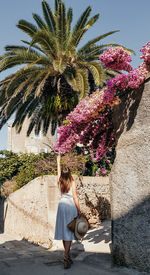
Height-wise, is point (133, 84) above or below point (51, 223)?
above

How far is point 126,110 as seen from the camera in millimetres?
4117

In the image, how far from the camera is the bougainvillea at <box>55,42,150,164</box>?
12.2 feet

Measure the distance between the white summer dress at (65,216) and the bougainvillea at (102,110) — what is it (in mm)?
817

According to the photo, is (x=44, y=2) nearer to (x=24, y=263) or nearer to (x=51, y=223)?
(x=51, y=223)

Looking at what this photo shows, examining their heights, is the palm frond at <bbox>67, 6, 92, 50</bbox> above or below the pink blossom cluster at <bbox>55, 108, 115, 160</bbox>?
above

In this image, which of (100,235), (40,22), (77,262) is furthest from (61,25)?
(77,262)

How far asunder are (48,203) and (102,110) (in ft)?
10.4

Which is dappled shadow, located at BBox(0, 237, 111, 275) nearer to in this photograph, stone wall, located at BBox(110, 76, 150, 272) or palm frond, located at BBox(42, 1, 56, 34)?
stone wall, located at BBox(110, 76, 150, 272)

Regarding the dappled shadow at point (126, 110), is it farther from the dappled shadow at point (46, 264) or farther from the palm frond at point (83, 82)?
the palm frond at point (83, 82)

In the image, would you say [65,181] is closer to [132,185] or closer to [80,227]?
[80,227]

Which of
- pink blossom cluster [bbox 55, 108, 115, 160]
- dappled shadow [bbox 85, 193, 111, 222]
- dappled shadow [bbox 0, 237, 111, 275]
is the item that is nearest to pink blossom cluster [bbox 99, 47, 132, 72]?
pink blossom cluster [bbox 55, 108, 115, 160]

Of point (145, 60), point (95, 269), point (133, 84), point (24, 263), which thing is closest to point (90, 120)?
point (133, 84)

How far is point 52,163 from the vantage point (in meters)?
7.65

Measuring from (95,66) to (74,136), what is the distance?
5.94m
